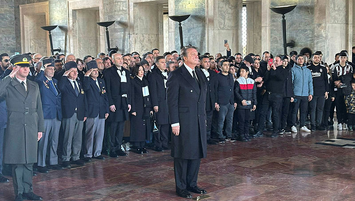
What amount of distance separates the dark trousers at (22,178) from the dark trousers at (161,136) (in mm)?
3485

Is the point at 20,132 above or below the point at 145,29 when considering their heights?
below

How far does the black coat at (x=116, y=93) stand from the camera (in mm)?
8203

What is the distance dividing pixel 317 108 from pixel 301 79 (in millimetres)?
993

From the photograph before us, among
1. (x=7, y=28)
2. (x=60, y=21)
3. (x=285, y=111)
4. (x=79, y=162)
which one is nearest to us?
(x=79, y=162)

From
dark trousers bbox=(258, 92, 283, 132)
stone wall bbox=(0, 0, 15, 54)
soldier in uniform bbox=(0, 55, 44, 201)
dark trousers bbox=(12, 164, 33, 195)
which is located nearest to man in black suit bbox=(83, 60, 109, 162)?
soldier in uniform bbox=(0, 55, 44, 201)

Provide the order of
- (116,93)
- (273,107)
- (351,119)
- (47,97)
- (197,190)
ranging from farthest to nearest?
(351,119), (273,107), (116,93), (47,97), (197,190)

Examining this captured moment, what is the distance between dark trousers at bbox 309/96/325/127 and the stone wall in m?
14.6

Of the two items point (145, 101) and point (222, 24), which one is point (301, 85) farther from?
point (222, 24)

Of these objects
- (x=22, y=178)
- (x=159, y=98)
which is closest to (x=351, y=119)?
(x=159, y=98)

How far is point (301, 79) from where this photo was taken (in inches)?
412

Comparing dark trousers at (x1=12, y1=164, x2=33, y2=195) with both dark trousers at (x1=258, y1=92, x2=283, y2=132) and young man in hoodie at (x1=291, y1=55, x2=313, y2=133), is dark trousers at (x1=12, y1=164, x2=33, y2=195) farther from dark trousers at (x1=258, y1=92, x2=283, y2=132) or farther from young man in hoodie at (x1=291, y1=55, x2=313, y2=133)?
young man in hoodie at (x1=291, y1=55, x2=313, y2=133)

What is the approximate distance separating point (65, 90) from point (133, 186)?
80.9 inches

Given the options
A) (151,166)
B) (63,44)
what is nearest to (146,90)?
(151,166)

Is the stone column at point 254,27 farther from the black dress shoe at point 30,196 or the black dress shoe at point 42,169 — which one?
the black dress shoe at point 30,196
